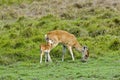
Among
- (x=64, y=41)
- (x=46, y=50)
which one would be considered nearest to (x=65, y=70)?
(x=46, y=50)

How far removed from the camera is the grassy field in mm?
13648

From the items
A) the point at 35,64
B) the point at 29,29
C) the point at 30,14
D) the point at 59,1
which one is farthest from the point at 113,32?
the point at 59,1

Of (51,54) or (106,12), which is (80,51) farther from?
(106,12)

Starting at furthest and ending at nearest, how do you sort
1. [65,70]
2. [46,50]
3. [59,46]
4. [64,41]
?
1. [59,46]
2. [64,41]
3. [46,50]
4. [65,70]

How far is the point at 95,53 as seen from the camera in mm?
17750

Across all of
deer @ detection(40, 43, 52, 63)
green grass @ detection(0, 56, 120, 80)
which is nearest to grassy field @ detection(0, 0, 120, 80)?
green grass @ detection(0, 56, 120, 80)

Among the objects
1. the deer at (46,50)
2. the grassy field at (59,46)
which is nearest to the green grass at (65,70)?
the grassy field at (59,46)

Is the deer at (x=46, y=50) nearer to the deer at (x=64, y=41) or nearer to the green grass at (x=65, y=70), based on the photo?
the deer at (x=64, y=41)

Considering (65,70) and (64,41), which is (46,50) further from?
(65,70)

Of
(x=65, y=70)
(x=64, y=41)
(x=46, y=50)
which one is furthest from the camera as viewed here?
(x=64, y=41)

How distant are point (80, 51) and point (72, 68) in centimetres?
266

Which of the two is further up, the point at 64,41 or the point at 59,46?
the point at 64,41

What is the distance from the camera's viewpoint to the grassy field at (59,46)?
1365 cm

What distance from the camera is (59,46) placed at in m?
18.7
